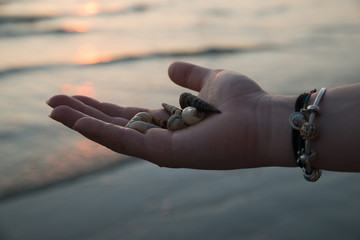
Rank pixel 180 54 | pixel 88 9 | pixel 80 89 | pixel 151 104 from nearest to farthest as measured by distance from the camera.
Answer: pixel 151 104 → pixel 80 89 → pixel 180 54 → pixel 88 9

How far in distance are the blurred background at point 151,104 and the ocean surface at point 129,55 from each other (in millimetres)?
28

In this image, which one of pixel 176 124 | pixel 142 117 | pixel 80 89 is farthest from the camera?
pixel 80 89

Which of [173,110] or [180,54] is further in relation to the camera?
[180,54]

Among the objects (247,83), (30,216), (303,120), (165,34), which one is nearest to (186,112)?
(247,83)

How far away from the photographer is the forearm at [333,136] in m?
2.71

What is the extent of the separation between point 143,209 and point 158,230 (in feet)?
1.22

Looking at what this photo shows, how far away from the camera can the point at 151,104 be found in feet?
22.5

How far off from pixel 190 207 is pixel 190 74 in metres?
1.30

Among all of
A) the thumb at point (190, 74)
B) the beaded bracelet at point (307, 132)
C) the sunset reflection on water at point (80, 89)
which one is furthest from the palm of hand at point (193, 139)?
the sunset reflection on water at point (80, 89)

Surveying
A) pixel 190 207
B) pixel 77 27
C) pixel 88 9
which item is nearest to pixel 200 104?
pixel 190 207

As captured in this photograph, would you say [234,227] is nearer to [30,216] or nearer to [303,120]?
[303,120]

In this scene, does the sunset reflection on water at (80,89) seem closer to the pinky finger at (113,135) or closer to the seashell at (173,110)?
the seashell at (173,110)

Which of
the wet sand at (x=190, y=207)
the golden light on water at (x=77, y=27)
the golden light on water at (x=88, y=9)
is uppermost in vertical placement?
the golden light on water at (x=88, y=9)

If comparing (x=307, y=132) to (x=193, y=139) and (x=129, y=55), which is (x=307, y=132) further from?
(x=129, y=55)
